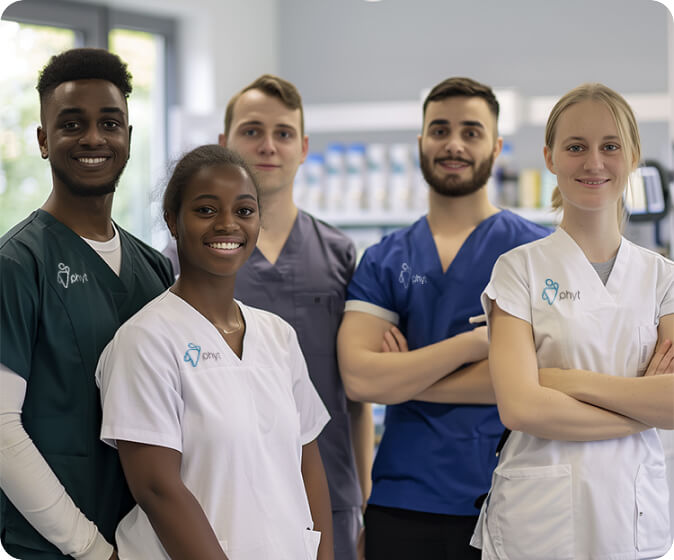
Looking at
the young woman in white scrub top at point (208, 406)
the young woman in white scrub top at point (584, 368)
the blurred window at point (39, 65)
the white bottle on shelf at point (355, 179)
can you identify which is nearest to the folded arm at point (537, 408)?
the young woman in white scrub top at point (584, 368)

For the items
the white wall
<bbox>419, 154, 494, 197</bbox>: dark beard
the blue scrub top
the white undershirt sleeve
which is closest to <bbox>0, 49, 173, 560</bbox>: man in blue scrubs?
the white undershirt sleeve

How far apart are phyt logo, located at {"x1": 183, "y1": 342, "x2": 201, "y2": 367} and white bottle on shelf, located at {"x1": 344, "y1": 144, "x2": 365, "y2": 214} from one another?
2.40 meters

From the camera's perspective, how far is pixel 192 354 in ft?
4.44

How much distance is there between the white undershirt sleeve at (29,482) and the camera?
1309mm

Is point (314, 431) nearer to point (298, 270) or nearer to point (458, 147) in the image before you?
point (298, 270)

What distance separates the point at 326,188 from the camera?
3.78 metres

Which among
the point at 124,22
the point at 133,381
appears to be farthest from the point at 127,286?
the point at 124,22

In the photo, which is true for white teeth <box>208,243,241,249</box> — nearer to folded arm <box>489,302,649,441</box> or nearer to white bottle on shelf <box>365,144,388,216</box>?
folded arm <box>489,302,649,441</box>

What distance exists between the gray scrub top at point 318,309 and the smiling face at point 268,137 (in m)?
0.17

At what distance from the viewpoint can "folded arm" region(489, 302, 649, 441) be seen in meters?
1.41

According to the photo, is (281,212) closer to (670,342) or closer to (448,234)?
(448,234)

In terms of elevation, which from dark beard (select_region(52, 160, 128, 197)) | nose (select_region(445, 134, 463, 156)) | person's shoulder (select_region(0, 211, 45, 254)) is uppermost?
nose (select_region(445, 134, 463, 156))

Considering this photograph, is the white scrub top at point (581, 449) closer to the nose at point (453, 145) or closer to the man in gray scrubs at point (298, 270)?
the nose at point (453, 145)

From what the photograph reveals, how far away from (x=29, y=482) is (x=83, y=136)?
24.1 inches
